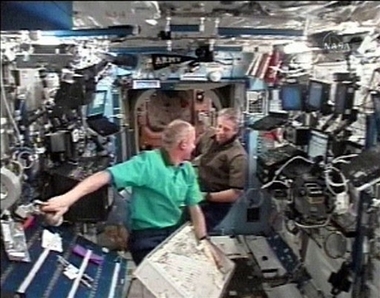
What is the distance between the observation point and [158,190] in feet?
12.6

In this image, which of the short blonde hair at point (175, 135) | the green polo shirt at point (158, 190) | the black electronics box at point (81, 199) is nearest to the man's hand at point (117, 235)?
the black electronics box at point (81, 199)

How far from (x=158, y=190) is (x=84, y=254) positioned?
2.43 ft

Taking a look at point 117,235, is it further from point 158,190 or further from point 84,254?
point 158,190

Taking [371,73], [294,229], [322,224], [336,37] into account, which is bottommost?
[294,229]

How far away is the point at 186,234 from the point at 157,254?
340 millimetres

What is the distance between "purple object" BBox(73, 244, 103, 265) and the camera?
3937 millimetres

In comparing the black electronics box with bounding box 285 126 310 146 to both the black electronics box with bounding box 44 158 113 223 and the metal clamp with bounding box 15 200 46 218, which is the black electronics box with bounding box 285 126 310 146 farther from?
the metal clamp with bounding box 15 200 46 218

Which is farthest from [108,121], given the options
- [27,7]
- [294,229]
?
[27,7]

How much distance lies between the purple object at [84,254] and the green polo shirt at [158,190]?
0.37 m

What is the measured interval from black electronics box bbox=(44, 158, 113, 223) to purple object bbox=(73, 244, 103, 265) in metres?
0.22

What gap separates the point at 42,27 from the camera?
234 centimetres

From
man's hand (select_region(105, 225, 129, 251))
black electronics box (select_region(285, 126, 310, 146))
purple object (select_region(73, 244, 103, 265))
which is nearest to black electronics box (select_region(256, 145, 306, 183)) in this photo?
black electronics box (select_region(285, 126, 310, 146))

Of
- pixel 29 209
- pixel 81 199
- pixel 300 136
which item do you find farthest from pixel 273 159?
pixel 29 209

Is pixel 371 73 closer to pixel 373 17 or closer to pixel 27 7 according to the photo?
pixel 373 17
